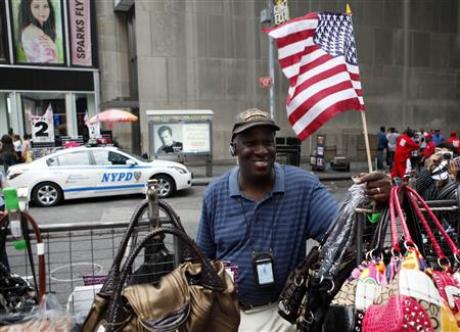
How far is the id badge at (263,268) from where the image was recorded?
7.12 ft

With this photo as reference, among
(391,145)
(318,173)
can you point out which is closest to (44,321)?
(318,173)

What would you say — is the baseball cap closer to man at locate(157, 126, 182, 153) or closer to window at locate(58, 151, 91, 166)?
window at locate(58, 151, 91, 166)

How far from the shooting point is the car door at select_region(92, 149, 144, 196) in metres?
12.1

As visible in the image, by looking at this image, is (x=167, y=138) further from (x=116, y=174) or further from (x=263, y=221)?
(x=263, y=221)

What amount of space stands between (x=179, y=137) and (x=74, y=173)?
15.9ft

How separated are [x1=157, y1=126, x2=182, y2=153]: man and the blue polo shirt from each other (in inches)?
543

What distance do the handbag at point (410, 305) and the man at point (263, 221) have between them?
0.69 meters

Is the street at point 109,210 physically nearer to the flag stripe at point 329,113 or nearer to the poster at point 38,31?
the flag stripe at point 329,113

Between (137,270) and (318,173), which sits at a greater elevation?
(137,270)

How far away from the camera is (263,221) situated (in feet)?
7.28

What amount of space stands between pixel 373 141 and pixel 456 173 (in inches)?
707

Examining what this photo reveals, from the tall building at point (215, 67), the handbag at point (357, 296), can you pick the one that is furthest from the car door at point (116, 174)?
the handbag at point (357, 296)

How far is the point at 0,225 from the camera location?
6.65 feet

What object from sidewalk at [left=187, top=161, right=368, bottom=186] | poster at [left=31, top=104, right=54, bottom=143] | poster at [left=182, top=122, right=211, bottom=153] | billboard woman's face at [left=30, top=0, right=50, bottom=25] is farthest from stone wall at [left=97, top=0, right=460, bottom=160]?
poster at [left=182, top=122, right=211, bottom=153]
